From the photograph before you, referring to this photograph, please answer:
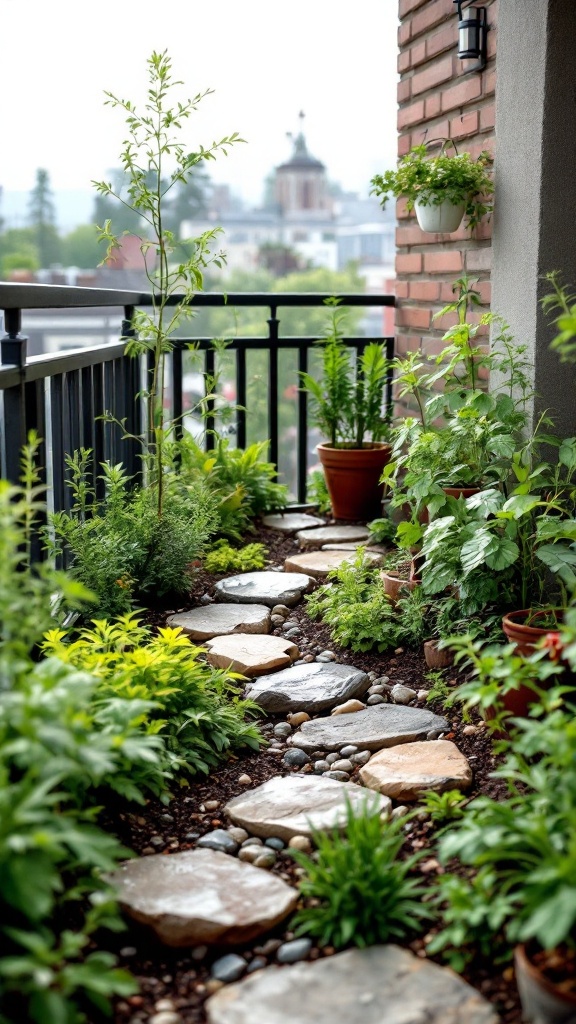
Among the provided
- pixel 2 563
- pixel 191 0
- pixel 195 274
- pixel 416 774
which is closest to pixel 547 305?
pixel 195 274

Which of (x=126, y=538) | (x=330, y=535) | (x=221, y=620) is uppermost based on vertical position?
(x=126, y=538)

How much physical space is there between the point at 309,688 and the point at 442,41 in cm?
232

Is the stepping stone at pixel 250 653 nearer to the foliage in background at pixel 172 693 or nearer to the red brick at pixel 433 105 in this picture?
the foliage in background at pixel 172 693

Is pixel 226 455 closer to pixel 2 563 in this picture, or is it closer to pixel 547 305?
pixel 547 305

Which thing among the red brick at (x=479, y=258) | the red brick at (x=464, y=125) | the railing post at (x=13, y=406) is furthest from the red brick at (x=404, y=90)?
the railing post at (x=13, y=406)

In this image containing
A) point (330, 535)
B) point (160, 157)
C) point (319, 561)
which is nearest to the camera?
point (160, 157)

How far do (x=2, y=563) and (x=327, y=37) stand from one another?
38799 mm

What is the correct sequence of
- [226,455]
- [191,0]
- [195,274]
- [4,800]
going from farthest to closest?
[191,0], [226,455], [195,274], [4,800]

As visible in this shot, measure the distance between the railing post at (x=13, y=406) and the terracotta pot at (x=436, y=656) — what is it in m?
1.17

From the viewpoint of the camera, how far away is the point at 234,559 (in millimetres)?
3520

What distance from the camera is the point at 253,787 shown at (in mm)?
1949

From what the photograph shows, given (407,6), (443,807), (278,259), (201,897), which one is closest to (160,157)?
(407,6)

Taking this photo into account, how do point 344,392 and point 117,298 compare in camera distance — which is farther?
point 344,392

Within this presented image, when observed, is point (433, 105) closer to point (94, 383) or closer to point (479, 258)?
point (479, 258)
